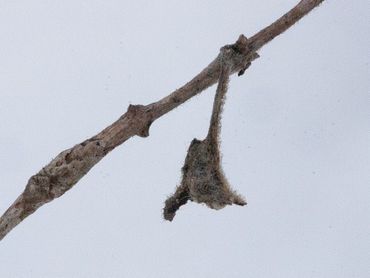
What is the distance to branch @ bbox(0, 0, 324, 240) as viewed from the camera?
13.1 metres

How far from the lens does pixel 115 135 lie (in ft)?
44.6

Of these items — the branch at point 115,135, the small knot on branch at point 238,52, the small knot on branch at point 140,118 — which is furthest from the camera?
the small knot on branch at point 140,118

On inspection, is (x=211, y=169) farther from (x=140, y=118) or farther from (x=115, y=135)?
(x=115, y=135)

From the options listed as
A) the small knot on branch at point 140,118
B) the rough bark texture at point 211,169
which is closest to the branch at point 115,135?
the small knot on branch at point 140,118

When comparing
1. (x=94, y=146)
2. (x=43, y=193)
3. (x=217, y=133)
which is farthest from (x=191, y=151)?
(x=43, y=193)

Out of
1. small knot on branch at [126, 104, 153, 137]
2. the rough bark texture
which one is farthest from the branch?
the rough bark texture

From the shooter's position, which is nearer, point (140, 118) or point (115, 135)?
point (115, 135)

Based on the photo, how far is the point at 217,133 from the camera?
43.5 ft

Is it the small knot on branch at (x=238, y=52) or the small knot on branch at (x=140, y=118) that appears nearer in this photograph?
the small knot on branch at (x=238, y=52)

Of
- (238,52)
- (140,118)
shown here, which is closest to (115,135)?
(140,118)

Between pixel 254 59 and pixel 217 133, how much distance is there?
190cm

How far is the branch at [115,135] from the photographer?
42.9 ft

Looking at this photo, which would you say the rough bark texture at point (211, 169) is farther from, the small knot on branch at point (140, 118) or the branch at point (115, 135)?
the small knot on branch at point (140, 118)

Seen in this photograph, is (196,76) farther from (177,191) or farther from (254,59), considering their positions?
(177,191)
